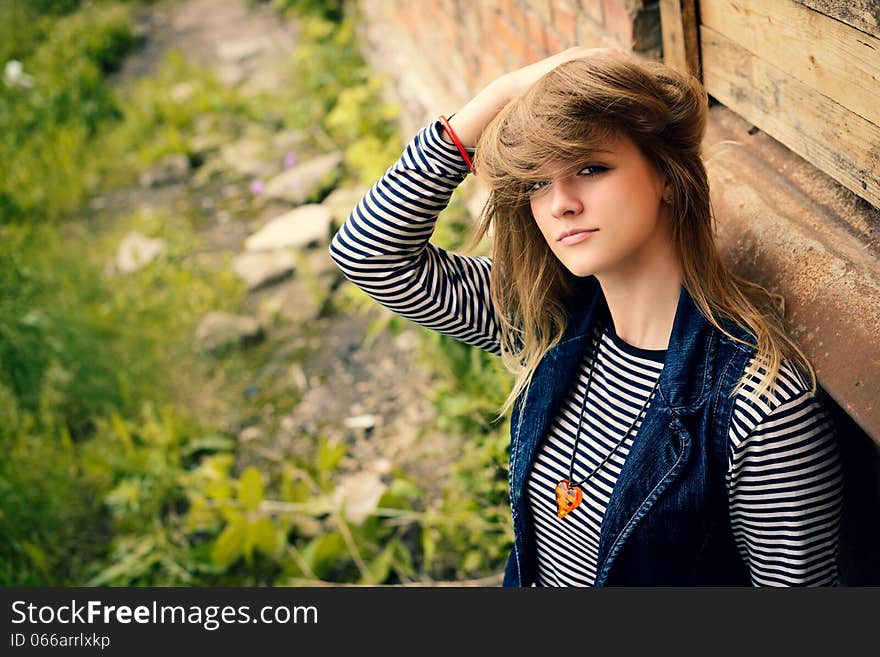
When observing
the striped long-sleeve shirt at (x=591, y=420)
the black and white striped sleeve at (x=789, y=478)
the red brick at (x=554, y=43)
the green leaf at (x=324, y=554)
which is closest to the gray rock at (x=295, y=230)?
the green leaf at (x=324, y=554)

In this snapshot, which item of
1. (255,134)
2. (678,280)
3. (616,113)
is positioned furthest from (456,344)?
(255,134)

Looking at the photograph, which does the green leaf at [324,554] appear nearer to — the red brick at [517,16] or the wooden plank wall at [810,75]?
the red brick at [517,16]

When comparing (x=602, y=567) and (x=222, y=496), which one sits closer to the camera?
(x=602, y=567)

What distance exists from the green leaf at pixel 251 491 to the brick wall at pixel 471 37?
70.1 inches

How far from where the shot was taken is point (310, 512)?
328 centimetres

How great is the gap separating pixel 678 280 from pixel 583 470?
41cm

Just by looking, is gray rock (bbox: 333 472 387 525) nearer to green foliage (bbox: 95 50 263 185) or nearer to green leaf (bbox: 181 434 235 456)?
green leaf (bbox: 181 434 235 456)

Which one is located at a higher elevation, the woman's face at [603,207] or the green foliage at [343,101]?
the woman's face at [603,207]

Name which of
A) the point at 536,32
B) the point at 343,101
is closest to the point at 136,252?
the point at 343,101

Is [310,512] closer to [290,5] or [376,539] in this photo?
[376,539]

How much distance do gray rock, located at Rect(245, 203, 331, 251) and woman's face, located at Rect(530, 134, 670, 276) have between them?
3.60 meters

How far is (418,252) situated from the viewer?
6.07 feet

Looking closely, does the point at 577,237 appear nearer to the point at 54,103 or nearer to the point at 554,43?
the point at 554,43

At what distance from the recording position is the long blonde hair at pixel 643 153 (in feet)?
4.60
